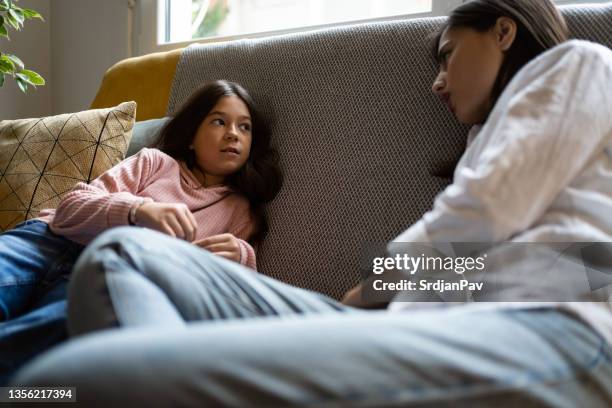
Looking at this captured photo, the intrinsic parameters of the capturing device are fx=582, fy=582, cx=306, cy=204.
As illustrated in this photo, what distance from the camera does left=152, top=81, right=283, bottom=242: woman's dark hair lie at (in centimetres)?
129

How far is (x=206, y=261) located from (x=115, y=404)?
0.32m

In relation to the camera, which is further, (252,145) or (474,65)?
(252,145)

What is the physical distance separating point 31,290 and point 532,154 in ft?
3.01

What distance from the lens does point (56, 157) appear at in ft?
4.65

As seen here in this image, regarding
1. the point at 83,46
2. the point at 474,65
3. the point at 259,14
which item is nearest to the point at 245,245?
the point at 474,65

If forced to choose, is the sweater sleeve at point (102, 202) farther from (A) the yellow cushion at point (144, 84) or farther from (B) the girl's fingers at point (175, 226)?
(A) the yellow cushion at point (144, 84)

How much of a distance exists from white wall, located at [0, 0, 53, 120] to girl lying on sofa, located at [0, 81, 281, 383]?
1.64 metres

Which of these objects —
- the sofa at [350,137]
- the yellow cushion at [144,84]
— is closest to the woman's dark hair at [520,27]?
the sofa at [350,137]

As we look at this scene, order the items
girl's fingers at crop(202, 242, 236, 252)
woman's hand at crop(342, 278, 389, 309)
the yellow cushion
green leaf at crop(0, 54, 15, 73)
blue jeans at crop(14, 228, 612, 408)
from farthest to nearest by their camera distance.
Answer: green leaf at crop(0, 54, 15, 73), the yellow cushion, girl's fingers at crop(202, 242, 236, 252), woman's hand at crop(342, 278, 389, 309), blue jeans at crop(14, 228, 612, 408)

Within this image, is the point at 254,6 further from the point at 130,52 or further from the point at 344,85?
the point at 344,85

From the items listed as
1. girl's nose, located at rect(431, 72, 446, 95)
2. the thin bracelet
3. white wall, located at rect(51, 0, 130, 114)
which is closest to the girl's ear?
girl's nose, located at rect(431, 72, 446, 95)

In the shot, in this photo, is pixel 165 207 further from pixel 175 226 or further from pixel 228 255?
pixel 228 255

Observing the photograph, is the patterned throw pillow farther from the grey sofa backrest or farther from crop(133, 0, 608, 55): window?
crop(133, 0, 608, 55): window

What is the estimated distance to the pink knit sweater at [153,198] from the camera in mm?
1134
